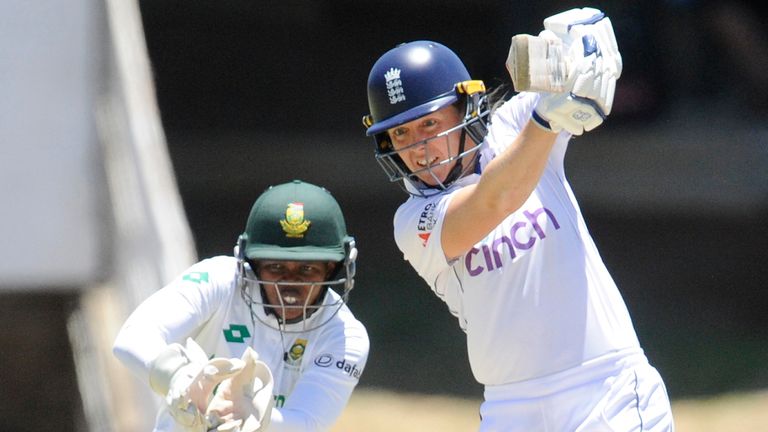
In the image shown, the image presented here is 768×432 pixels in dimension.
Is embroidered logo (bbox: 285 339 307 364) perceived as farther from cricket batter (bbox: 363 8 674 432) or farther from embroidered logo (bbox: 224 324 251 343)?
cricket batter (bbox: 363 8 674 432)

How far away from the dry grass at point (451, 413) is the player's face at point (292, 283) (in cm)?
315

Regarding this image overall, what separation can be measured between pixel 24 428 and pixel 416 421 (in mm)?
2281

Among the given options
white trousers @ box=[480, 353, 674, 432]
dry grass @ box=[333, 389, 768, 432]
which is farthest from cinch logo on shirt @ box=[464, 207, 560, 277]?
dry grass @ box=[333, 389, 768, 432]

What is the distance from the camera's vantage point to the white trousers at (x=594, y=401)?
10.2 ft

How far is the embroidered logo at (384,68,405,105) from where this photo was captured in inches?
129

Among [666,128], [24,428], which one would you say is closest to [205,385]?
[24,428]

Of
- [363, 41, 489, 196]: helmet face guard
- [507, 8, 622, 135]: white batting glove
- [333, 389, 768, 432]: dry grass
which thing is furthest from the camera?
[333, 389, 768, 432]: dry grass

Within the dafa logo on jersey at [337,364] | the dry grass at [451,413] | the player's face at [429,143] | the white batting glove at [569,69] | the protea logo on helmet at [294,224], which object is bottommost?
the dry grass at [451,413]

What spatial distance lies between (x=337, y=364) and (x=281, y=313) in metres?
0.21

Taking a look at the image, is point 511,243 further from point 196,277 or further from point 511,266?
point 196,277

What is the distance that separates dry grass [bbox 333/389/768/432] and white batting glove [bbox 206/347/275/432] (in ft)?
11.8

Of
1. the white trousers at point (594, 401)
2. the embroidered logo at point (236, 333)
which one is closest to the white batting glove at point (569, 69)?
the white trousers at point (594, 401)

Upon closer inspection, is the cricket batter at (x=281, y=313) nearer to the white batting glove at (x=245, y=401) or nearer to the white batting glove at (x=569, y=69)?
the white batting glove at (x=245, y=401)

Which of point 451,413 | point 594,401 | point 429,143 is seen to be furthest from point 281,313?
point 451,413
